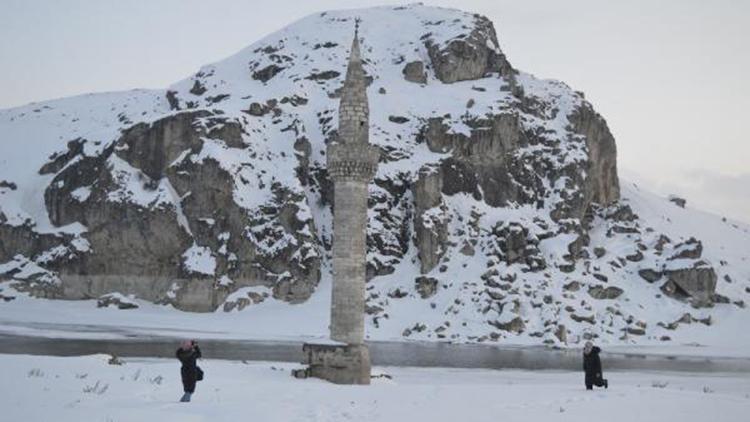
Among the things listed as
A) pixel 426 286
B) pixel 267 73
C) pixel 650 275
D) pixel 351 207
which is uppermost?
pixel 267 73

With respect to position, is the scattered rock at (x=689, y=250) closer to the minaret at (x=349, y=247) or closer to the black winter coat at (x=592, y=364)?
the minaret at (x=349, y=247)

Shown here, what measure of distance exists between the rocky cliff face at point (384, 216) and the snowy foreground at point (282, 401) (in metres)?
61.6

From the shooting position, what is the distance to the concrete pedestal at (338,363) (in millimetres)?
39344

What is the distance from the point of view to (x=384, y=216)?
362 ft

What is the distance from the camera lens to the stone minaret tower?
4100 centimetres

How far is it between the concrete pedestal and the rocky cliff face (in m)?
51.2

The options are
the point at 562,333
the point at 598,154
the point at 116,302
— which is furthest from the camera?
the point at 598,154

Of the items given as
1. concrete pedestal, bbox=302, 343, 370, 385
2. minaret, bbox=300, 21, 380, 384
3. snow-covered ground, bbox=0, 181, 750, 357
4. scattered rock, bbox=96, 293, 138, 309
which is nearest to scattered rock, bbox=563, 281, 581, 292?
snow-covered ground, bbox=0, 181, 750, 357

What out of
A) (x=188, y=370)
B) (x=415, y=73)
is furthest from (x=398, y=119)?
(x=188, y=370)

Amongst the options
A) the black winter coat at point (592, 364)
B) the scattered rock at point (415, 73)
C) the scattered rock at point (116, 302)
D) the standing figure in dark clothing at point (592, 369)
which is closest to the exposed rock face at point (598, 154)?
the scattered rock at point (415, 73)

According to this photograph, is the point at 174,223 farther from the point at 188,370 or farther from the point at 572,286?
the point at 188,370

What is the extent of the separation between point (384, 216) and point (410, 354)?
4486 cm

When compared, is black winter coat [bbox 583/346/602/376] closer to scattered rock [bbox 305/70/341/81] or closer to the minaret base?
the minaret base

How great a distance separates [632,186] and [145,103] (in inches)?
3266
